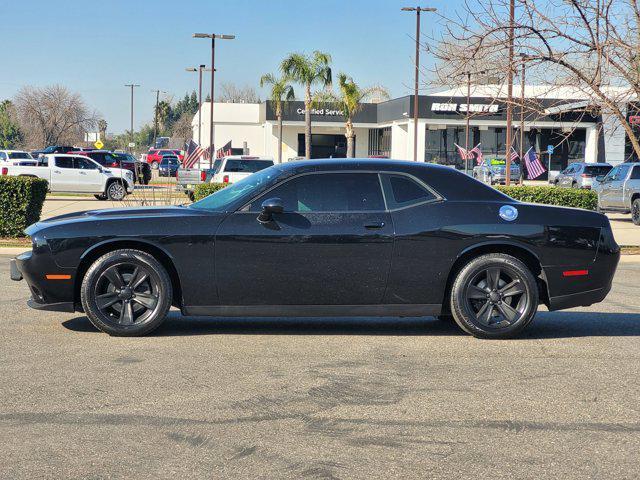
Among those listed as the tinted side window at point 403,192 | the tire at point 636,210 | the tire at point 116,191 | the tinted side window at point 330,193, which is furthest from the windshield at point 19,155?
the tinted side window at point 403,192

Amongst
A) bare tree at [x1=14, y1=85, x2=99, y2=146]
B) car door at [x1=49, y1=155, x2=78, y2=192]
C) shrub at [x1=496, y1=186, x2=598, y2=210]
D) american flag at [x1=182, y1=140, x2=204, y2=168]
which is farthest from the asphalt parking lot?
bare tree at [x1=14, y1=85, x2=99, y2=146]

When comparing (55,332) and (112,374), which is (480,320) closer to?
(112,374)

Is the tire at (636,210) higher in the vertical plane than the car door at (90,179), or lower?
lower

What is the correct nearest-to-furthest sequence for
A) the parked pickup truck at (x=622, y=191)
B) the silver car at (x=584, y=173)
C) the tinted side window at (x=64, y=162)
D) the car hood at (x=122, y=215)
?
the car hood at (x=122, y=215) < the parked pickup truck at (x=622, y=191) < the tinted side window at (x=64, y=162) < the silver car at (x=584, y=173)

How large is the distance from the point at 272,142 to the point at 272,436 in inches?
2568

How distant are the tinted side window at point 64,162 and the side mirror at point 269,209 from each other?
27.3 metres

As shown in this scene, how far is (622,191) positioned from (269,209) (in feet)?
65.1

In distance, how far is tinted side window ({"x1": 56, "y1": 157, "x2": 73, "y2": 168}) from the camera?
3338cm

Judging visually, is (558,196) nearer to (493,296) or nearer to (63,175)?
(493,296)

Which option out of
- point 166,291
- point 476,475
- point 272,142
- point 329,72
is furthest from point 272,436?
point 272,142

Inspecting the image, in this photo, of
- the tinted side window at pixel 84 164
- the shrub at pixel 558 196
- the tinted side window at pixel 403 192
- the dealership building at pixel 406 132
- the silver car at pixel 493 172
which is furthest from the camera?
the dealership building at pixel 406 132

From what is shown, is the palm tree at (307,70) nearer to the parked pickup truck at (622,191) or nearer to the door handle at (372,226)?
the parked pickup truck at (622,191)

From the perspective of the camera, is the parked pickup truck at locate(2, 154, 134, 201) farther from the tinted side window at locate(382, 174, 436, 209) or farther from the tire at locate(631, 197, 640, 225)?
the tinted side window at locate(382, 174, 436, 209)

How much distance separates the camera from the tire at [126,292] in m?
7.57
